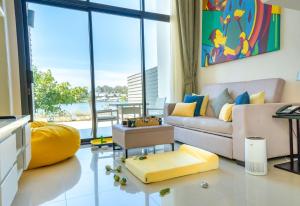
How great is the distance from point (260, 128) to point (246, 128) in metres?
0.20

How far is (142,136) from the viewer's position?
278 cm

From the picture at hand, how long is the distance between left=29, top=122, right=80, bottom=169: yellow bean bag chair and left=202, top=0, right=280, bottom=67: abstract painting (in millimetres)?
2937

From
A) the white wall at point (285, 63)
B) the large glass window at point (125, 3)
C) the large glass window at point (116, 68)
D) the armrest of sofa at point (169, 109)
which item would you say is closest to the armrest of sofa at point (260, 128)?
the white wall at point (285, 63)

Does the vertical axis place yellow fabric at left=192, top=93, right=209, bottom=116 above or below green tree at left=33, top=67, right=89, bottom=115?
below

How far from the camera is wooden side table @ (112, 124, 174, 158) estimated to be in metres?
2.71

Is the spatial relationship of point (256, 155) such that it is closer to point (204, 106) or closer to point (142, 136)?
point (142, 136)

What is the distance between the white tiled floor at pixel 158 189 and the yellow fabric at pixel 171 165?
0.19 feet

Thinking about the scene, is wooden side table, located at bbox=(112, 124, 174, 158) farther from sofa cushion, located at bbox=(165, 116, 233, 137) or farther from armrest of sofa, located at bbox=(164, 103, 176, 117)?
armrest of sofa, located at bbox=(164, 103, 176, 117)

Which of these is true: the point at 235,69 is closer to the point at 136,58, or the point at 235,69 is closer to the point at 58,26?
the point at 136,58

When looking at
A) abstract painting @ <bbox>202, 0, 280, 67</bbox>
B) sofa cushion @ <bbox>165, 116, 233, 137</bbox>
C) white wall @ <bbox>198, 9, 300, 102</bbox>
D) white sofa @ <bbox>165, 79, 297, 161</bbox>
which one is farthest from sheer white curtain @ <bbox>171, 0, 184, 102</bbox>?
white sofa @ <bbox>165, 79, 297, 161</bbox>

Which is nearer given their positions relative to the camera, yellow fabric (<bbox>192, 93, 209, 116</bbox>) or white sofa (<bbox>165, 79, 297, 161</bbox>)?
white sofa (<bbox>165, 79, 297, 161</bbox>)

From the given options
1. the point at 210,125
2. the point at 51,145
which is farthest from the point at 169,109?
the point at 51,145

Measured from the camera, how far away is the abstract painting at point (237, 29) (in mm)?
3062

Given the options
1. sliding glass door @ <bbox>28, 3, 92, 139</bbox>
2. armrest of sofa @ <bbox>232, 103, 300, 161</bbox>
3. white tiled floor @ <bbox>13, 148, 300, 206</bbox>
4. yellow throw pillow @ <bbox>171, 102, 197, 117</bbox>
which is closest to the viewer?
white tiled floor @ <bbox>13, 148, 300, 206</bbox>
